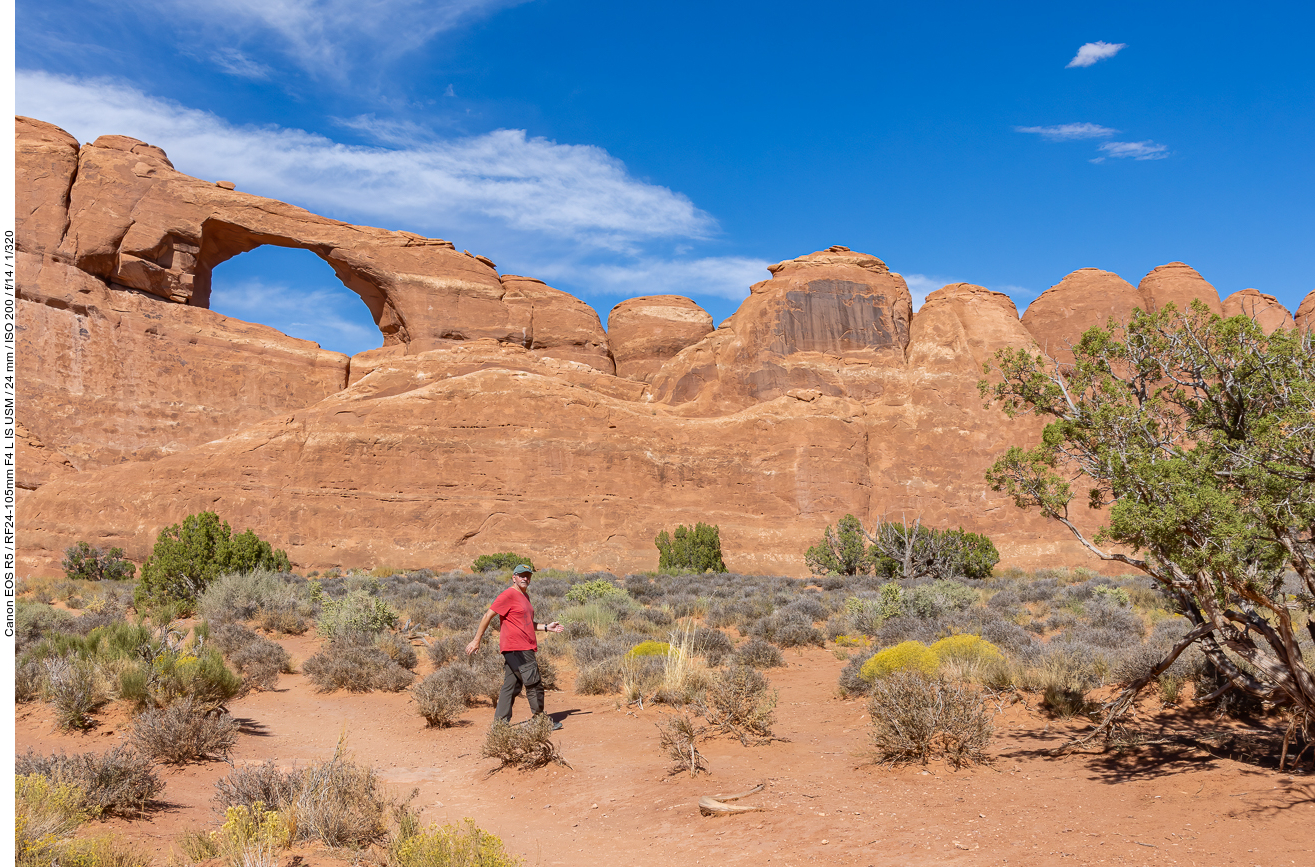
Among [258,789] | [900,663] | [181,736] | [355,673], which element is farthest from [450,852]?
[355,673]

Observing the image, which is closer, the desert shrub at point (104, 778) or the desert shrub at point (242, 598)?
the desert shrub at point (104, 778)

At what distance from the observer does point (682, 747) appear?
651cm

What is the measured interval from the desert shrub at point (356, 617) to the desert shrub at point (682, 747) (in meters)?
7.57

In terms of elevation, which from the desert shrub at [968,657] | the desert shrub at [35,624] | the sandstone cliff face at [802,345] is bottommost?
the desert shrub at [968,657]

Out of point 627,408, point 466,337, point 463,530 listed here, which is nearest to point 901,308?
point 627,408

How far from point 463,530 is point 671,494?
10.5 m

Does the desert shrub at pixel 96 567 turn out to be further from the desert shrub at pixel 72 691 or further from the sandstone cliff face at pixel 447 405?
the desert shrub at pixel 72 691

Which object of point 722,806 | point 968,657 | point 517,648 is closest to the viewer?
point 722,806

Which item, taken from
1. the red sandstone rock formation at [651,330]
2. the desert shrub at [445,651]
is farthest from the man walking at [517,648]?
the red sandstone rock formation at [651,330]

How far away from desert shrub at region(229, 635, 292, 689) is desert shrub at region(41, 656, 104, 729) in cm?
187

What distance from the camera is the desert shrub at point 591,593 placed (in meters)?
16.8

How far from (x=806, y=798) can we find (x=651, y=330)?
4595 centimetres

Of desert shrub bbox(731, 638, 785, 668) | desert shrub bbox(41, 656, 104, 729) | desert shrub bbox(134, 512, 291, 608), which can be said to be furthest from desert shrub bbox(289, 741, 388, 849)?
desert shrub bbox(134, 512, 291, 608)

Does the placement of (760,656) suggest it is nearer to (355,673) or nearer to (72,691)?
(355,673)
